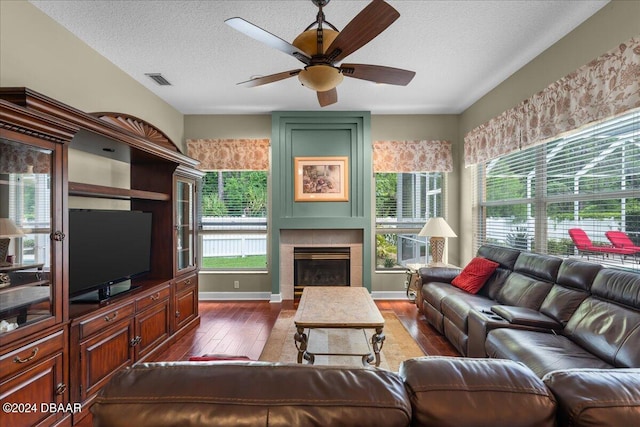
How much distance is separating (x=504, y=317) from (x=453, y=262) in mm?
2827

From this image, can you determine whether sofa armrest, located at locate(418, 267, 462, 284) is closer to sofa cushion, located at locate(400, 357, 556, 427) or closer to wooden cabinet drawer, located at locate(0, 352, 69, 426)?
sofa cushion, located at locate(400, 357, 556, 427)

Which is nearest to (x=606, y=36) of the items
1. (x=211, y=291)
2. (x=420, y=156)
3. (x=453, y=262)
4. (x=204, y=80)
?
(x=420, y=156)

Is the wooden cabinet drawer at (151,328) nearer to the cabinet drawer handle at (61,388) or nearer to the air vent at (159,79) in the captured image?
the cabinet drawer handle at (61,388)

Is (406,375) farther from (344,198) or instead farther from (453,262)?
(453,262)

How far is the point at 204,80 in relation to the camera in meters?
3.77

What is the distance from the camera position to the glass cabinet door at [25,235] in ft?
5.73

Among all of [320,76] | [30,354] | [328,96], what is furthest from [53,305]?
[328,96]

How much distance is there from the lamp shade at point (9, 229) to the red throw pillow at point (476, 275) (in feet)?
12.8

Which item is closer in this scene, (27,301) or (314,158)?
(27,301)

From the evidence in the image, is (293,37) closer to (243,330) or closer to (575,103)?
(575,103)

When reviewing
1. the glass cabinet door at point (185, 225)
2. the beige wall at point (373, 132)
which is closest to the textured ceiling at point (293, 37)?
the beige wall at point (373, 132)

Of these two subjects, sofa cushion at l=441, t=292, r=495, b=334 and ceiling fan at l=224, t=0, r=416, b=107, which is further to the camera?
sofa cushion at l=441, t=292, r=495, b=334

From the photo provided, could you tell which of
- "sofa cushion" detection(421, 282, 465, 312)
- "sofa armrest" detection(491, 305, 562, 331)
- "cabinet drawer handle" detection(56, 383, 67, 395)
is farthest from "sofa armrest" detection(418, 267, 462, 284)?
"cabinet drawer handle" detection(56, 383, 67, 395)

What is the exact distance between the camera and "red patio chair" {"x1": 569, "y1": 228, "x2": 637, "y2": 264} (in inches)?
97.0
